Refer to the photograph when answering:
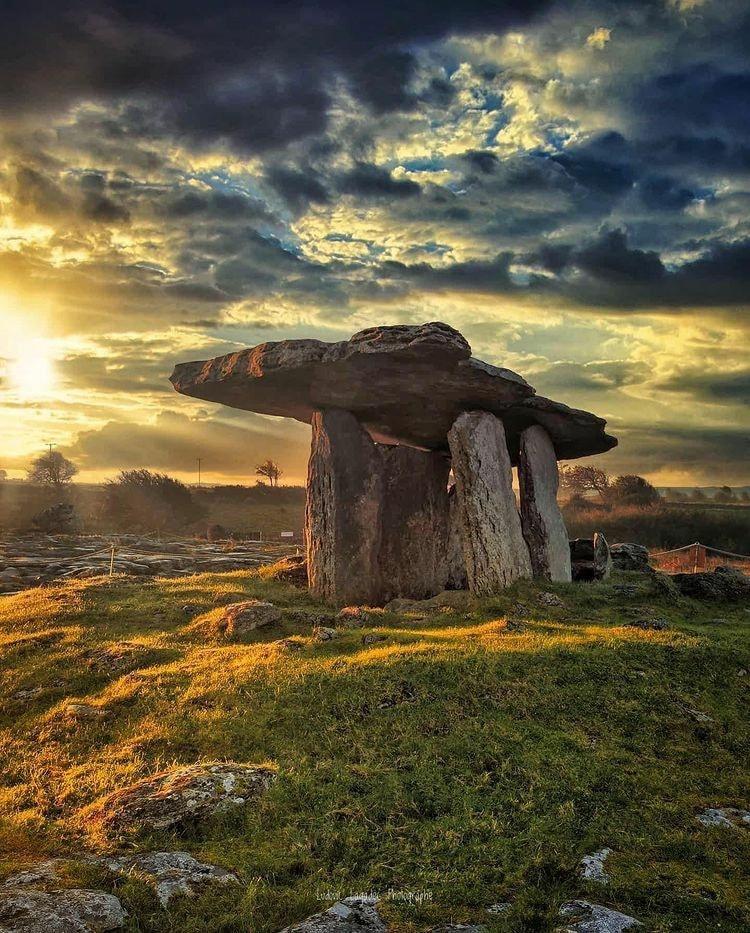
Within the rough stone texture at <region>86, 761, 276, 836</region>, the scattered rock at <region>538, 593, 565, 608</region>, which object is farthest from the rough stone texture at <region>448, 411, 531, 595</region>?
the rough stone texture at <region>86, 761, 276, 836</region>

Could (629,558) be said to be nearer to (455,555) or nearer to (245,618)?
(455,555)

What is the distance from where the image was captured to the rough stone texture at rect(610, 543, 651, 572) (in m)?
22.5

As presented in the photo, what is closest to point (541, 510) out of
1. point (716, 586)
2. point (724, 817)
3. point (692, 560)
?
point (716, 586)

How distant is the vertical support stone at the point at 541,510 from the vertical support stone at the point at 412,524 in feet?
8.52

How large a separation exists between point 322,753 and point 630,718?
4.20 meters

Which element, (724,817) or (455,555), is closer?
(724,817)

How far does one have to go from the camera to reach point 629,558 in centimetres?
2286

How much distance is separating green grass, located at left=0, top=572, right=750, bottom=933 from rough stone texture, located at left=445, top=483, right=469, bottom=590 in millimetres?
6410

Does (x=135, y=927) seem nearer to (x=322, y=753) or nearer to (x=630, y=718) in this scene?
(x=322, y=753)

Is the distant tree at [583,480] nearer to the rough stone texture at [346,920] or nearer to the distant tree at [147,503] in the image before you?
the distant tree at [147,503]

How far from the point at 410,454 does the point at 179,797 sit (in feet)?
48.5

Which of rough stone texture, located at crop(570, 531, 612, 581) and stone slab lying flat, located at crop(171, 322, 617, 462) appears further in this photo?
rough stone texture, located at crop(570, 531, 612, 581)

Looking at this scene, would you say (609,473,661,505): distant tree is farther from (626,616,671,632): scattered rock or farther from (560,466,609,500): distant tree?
(626,616,671,632): scattered rock

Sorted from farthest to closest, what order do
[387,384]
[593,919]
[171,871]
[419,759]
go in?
[387,384] → [419,759] → [171,871] → [593,919]
